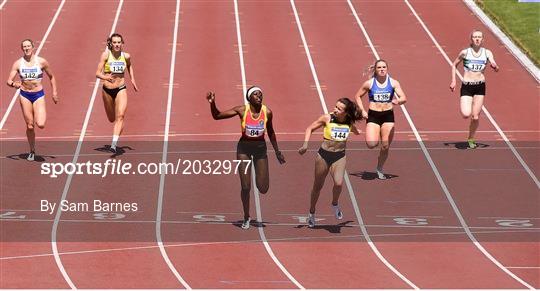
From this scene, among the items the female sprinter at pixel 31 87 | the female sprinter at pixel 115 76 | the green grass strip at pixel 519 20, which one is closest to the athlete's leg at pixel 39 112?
the female sprinter at pixel 31 87

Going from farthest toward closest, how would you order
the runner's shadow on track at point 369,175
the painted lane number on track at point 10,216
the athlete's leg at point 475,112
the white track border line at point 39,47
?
the white track border line at point 39,47
the athlete's leg at point 475,112
the runner's shadow on track at point 369,175
the painted lane number on track at point 10,216

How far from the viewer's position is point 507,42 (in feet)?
115

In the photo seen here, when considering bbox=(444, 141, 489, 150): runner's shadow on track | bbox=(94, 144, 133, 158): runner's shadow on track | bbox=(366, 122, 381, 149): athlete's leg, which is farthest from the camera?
bbox=(444, 141, 489, 150): runner's shadow on track

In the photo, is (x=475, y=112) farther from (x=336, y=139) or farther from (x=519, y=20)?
(x=519, y=20)

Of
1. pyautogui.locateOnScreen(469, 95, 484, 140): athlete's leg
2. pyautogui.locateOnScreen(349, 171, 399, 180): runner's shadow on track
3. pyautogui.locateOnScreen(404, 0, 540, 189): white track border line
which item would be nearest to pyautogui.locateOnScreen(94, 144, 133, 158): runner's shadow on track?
pyautogui.locateOnScreen(349, 171, 399, 180): runner's shadow on track

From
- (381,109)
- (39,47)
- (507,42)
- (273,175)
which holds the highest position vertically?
(381,109)

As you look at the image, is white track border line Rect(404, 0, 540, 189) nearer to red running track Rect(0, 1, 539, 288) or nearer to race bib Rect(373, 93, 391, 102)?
red running track Rect(0, 1, 539, 288)

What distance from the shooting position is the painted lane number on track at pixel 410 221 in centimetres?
1984

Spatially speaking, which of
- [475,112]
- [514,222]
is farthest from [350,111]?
[475,112]

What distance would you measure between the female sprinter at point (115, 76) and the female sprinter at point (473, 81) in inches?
213

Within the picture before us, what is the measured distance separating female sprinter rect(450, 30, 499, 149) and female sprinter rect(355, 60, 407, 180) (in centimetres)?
255

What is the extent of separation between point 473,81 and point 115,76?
584 cm

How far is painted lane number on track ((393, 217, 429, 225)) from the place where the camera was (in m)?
19.8

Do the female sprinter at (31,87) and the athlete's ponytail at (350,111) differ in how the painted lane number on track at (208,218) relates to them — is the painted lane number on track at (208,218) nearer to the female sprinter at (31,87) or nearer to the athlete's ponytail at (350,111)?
the athlete's ponytail at (350,111)
